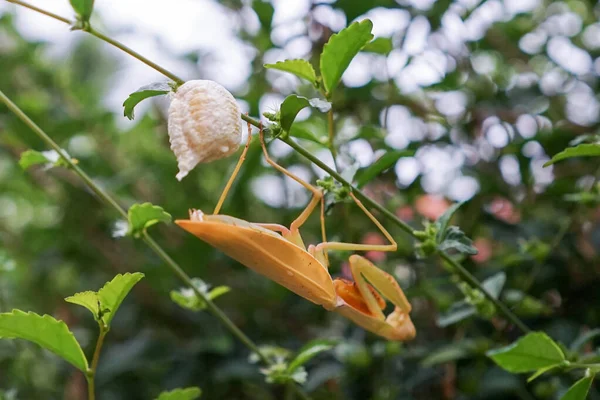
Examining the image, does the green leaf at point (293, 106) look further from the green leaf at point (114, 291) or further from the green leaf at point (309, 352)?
the green leaf at point (309, 352)

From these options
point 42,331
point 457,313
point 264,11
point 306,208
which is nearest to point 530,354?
point 457,313

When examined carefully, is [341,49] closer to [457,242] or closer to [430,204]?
[457,242]

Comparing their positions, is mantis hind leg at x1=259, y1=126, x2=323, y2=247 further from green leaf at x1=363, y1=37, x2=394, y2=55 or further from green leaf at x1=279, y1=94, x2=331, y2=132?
green leaf at x1=363, y1=37, x2=394, y2=55

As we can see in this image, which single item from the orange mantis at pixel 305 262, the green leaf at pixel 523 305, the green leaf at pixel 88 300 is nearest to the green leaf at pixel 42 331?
the green leaf at pixel 88 300

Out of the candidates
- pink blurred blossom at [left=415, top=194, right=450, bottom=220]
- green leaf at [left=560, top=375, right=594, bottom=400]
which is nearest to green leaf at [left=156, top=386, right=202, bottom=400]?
green leaf at [left=560, top=375, right=594, bottom=400]

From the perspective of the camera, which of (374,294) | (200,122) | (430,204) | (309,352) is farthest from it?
(430,204)

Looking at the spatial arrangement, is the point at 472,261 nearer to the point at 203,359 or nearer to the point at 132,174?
the point at 203,359

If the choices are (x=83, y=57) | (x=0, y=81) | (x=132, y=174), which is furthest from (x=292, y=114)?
(x=83, y=57)
